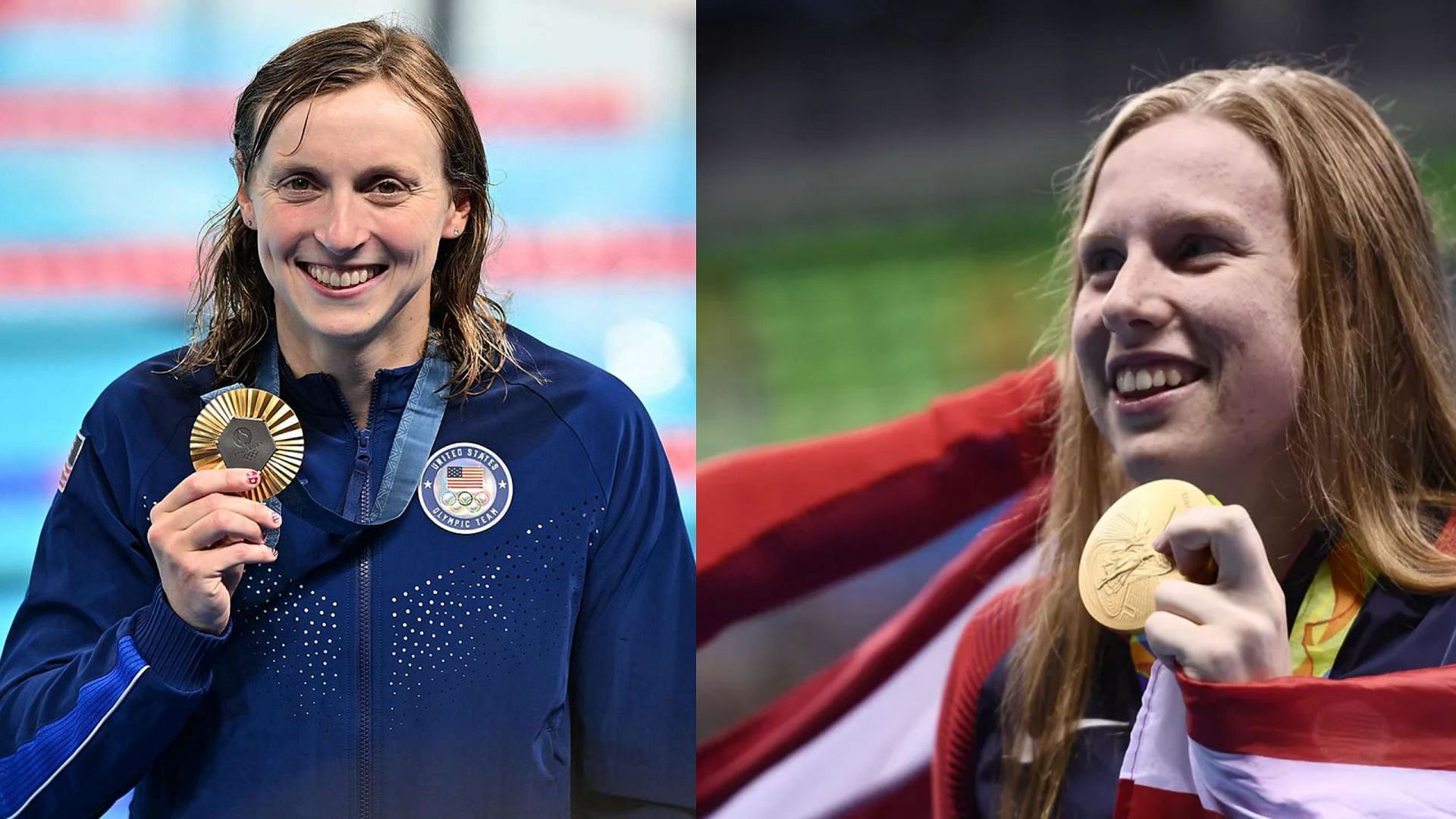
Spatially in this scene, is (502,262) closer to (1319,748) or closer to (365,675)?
(365,675)

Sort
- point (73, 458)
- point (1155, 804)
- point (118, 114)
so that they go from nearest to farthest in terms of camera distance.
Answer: point (1155, 804) → point (73, 458) → point (118, 114)

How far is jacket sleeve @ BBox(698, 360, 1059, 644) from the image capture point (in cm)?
303

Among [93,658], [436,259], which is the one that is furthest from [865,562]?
[93,658]

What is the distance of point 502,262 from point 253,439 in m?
0.62

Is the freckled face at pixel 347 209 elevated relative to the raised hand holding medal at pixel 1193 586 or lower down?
elevated

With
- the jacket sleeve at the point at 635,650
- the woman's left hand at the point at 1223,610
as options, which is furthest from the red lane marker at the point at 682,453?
the woman's left hand at the point at 1223,610

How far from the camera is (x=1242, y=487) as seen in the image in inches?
110

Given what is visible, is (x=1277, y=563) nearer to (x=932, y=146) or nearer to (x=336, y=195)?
(x=932, y=146)

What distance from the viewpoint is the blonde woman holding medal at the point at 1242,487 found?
2.54 m

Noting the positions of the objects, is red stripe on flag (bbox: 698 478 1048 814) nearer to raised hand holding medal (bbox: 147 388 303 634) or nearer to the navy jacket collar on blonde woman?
the navy jacket collar on blonde woman

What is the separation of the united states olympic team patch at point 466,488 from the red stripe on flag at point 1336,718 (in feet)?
4.36

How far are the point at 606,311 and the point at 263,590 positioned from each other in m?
0.88

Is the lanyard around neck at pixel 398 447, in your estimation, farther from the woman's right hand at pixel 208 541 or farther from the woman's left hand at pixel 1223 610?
the woman's left hand at pixel 1223 610

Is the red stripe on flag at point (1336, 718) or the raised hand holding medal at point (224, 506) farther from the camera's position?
the raised hand holding medal at point (224, 506)
